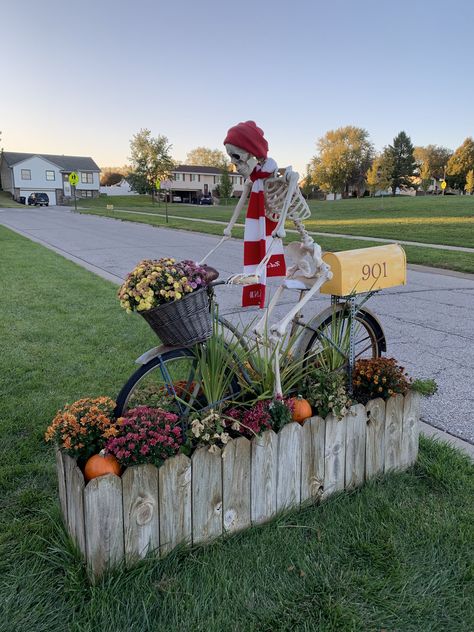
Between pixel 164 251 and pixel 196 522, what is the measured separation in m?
12.5

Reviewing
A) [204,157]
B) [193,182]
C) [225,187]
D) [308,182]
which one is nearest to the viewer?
[225,187]

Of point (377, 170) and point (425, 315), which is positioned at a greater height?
point (377, 170)

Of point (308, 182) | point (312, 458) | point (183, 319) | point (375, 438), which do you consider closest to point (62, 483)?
point (183, 319)

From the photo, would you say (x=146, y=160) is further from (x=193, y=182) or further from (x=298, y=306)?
(x=298, y=306)

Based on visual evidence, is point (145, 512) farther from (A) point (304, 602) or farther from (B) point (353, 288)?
(B) point (353, 288)

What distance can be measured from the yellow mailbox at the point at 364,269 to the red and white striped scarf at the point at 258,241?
0.35 metres

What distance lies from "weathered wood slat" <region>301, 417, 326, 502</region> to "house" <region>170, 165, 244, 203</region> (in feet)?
258

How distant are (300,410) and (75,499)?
1.18 meters

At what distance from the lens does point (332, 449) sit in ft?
8.74

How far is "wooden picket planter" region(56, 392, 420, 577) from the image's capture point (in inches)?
82.7

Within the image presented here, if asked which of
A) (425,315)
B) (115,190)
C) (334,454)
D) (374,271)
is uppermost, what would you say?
(115,190)

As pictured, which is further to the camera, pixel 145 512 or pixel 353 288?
pixel 353 288

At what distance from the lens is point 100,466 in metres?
2.18

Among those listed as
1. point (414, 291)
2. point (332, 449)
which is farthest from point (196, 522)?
point (414, 291)
